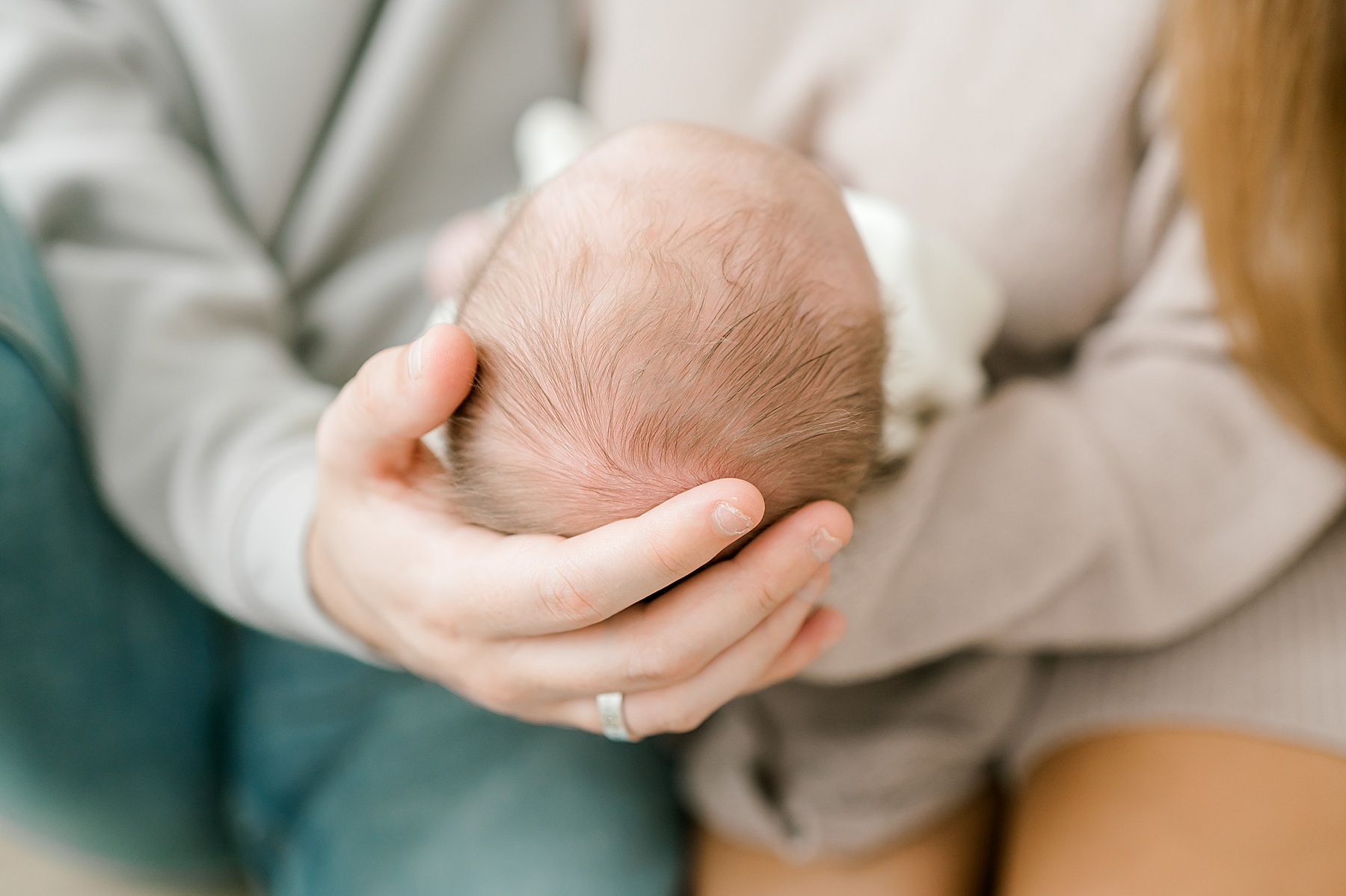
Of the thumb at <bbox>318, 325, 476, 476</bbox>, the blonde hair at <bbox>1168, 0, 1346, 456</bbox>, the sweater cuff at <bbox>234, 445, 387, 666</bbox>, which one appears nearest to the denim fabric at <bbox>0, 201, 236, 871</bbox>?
the sweater cuff at <bbox>234, 445, 387, 666</bbox>

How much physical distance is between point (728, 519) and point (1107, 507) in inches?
17.0

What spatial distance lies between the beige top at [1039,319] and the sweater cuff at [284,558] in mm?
373

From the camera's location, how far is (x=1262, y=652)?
680mm

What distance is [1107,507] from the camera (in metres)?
0.66

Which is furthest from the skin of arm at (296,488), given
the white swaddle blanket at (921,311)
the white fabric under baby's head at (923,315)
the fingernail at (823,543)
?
the white fabric under baby's head at (923,315)

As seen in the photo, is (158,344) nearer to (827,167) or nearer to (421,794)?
(421,794)

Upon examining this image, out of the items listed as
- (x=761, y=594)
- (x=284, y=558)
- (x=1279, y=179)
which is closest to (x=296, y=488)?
(x=284, y=558)

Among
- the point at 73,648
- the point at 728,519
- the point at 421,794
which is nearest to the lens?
the point at 728,519

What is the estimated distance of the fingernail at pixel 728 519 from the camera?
36 cm

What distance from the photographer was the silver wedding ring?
50 centimetres

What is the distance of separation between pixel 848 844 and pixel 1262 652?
0.37 metres

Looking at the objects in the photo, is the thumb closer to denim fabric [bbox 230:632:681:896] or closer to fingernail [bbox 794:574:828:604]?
fingernail [bbox 794:574:828:604]

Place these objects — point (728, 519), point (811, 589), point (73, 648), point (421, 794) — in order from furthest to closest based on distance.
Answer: point (421, 794), point (73, 648), point (811, 589), point (728, 519)

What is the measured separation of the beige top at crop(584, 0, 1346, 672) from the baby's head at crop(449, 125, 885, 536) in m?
0.18
